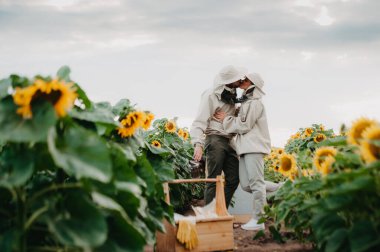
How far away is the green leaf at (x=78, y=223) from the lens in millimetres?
1639

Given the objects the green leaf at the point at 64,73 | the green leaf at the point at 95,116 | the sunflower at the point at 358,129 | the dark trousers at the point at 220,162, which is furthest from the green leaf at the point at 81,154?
the dark trousers at the point at 220,162

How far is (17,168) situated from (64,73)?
2.39 feet

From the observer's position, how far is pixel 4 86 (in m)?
2.04

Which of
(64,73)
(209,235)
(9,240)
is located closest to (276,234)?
(209,235)

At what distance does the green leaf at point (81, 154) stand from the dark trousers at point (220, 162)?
10.9 ft

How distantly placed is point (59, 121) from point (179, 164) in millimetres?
4265

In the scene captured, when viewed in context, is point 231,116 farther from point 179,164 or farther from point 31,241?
point 31,241

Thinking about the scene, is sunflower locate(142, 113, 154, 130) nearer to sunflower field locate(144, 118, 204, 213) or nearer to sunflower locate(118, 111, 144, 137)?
A: sunflower locate(118, 111, 144, 137)

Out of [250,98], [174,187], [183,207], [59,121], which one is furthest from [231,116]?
[59,121]

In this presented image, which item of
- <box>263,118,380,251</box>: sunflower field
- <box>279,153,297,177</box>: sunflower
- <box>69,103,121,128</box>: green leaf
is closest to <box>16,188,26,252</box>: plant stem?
<box>69,103,121,128</box>: green leaf

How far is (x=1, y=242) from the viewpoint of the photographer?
1757mm

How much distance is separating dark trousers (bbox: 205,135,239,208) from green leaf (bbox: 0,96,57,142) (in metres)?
3.40

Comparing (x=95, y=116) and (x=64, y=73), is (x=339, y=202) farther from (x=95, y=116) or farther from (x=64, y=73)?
(x=64, y=73)

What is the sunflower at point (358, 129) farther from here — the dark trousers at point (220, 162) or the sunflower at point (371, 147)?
the dark trousers at point (220, 162)
